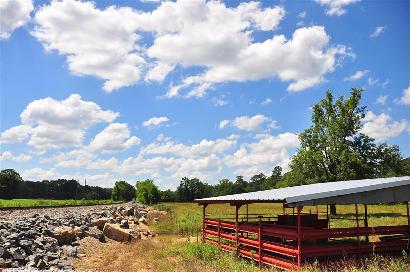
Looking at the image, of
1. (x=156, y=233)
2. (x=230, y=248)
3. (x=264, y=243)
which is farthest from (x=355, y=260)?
(x=156, y=233)

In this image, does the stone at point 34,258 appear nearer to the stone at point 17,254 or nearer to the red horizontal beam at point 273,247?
the stone at point 17,254

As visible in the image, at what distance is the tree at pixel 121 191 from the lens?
132m

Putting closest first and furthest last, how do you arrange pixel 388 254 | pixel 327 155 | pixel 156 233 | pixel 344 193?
pixel 344 193
pixel 388 254
pixel 156 233
pixel 327 155

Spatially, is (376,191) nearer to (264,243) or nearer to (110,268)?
(264,243)

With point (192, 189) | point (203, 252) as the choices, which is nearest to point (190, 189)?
point (192, 189)

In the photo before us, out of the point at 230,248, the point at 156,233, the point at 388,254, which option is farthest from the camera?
the point at 156,233

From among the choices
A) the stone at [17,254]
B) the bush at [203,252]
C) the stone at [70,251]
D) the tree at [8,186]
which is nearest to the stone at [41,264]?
the stone at [17,254]

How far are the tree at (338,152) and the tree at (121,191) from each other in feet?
301

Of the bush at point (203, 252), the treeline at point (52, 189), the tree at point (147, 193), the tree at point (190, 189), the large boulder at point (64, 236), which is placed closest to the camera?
the bush at point (203, 252)

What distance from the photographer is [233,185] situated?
153750mm

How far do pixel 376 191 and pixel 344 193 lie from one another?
1.33m

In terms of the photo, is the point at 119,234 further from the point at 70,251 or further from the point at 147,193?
the point at 147,193

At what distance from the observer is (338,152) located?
4469 cm

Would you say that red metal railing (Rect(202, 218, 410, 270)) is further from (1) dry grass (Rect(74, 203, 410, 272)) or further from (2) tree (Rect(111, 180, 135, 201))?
(2) tree (Rect(111, 180, 135, 201))
